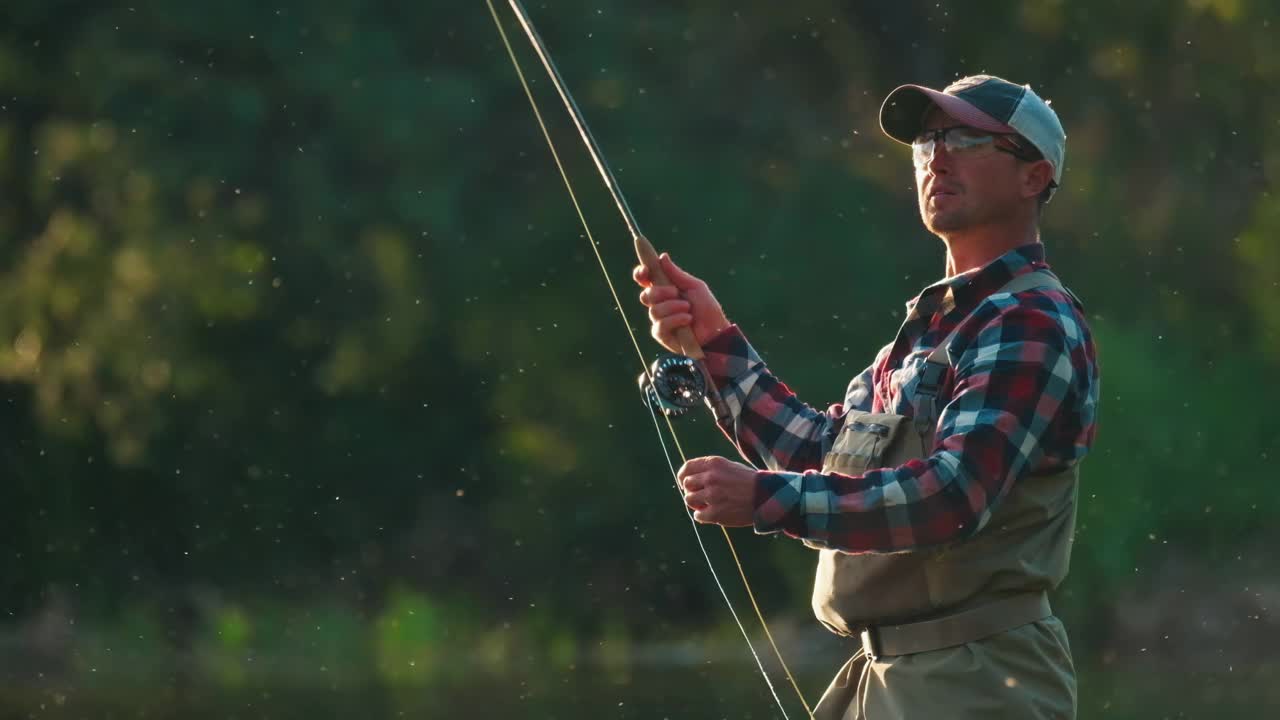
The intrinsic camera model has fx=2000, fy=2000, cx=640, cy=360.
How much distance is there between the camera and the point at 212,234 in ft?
40.2

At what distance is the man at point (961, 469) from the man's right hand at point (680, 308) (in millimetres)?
259

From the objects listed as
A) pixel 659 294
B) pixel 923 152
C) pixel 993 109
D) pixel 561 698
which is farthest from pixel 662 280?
pixel 561 698

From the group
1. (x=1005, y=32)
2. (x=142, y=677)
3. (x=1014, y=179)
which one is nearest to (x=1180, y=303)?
(x=1005, y=32)

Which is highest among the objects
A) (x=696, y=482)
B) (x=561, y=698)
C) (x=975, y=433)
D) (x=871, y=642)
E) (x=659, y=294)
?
(x=975, y=433)

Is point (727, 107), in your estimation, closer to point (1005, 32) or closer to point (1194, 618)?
point (1005, 32)

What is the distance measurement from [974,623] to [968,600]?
0.03 meters

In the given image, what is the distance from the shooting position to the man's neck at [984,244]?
2.32m

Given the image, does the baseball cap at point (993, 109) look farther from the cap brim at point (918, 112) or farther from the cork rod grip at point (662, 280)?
the cork rod grip at point (662, 280)

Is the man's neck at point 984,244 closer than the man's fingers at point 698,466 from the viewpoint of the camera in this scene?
No

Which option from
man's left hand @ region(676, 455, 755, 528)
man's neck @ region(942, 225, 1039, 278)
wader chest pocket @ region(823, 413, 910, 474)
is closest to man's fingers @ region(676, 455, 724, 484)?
man's left hand @ region(676, 455, 755, 528)

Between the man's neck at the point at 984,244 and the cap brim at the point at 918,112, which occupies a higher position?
the cap brim at the point at 918,112

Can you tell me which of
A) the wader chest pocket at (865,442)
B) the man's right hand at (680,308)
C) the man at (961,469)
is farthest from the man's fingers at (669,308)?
the wader chest pocket at (865,442)

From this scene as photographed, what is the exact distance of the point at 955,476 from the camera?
6.59ft

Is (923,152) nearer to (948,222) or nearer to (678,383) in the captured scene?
(948,222)
